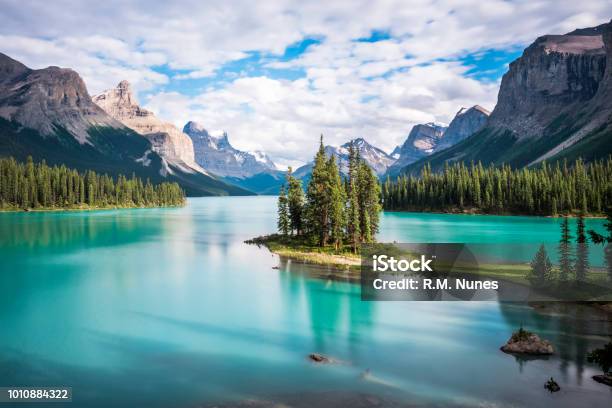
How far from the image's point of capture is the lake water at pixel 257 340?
24.4 m

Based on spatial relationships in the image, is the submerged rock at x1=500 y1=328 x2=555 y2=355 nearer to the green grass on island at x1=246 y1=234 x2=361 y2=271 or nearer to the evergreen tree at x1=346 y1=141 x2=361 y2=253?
the green grass on island at x1=246 y1=234 x2=361 y2=271

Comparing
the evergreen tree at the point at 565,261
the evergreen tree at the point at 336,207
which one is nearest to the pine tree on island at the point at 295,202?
the evergreen tree at the point at 336,207

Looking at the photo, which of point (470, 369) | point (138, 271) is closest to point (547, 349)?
point (470, 369)

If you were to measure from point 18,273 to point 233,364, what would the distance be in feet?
146

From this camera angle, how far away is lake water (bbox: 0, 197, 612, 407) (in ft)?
80.0

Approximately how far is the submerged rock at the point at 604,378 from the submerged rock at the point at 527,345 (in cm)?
394

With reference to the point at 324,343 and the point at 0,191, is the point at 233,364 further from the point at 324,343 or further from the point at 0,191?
the point at 0,191

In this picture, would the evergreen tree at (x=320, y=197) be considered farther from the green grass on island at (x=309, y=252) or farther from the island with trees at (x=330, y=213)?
the green grass on island at (x=309, y=252)

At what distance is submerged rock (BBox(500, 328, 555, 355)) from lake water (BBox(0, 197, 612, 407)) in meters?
0.83

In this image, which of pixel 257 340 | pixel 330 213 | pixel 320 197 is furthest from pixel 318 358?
pixel 320 197

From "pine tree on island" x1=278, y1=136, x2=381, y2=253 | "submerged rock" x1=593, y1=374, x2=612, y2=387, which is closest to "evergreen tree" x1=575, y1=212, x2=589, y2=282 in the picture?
"submerged rock" x1=593, y1=374, x2=612, y2=387

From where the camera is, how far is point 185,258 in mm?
73312

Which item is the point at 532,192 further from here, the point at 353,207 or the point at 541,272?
the point at 541,272

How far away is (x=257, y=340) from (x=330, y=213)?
4622 centimetres
